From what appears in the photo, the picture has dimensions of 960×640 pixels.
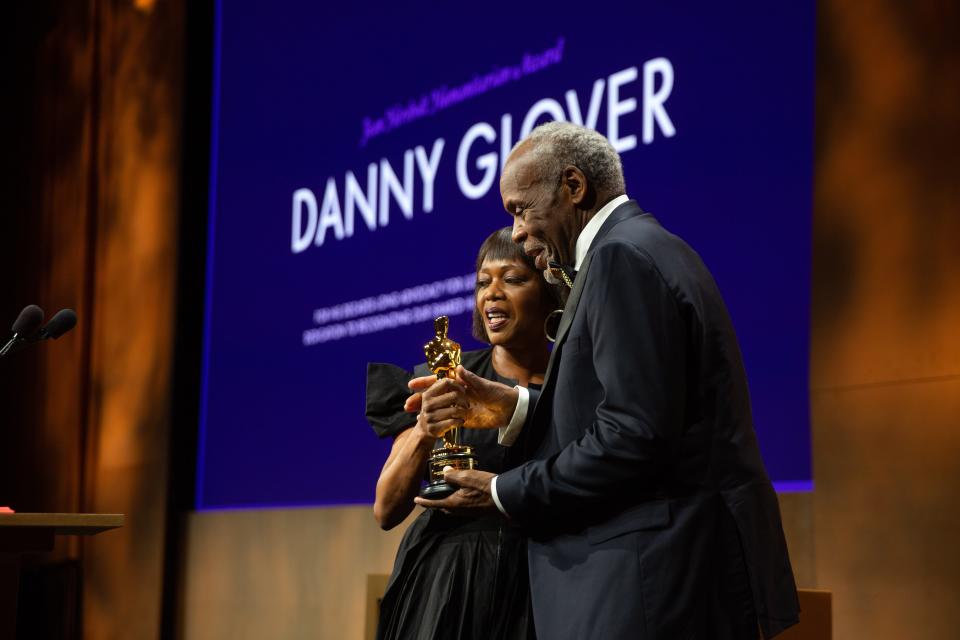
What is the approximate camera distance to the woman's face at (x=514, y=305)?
2.53 metres

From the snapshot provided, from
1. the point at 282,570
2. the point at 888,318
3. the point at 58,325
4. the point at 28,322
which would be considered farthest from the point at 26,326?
the point at 282,570

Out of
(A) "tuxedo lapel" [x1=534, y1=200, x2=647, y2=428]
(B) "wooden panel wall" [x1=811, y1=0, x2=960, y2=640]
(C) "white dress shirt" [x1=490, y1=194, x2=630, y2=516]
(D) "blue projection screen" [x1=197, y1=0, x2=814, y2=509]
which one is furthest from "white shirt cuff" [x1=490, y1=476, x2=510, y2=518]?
(D) "blue projection screen" [x1=197, y1=0, x2=814, y2=509]

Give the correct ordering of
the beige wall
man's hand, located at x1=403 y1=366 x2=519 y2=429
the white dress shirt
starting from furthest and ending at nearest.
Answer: the beige wall, man's hand, located at x1=403 y1=366 x2=519 y2=429, the white dress shirt

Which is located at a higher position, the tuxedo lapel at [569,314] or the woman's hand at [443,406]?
the tuxedo lapel at [569,314]

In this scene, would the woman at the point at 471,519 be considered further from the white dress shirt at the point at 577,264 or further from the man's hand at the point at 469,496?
the man's hand at the point at 469,496

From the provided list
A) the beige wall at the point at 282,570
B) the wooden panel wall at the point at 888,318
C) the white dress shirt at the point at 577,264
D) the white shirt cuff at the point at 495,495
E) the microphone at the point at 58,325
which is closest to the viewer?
the white shirt cuff at the point at 495,495

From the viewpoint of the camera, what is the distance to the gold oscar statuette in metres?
1.98

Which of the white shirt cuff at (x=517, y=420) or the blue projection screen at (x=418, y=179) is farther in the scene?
the blue projection screen at (x=418, y=179)

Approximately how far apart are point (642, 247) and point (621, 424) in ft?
0.95

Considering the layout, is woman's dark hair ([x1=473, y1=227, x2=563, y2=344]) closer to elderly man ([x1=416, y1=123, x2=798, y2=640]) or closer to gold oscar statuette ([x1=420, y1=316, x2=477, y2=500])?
gold oscar statuette ([x1=420, y1=316, x2=477, y2=500])

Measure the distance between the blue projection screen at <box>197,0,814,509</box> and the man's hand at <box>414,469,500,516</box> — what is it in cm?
152

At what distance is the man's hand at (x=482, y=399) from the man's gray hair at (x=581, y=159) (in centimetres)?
39

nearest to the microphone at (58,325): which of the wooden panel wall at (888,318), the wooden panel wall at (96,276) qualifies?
the wooden panel wall at (888,318)

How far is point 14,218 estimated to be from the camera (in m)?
6.72
